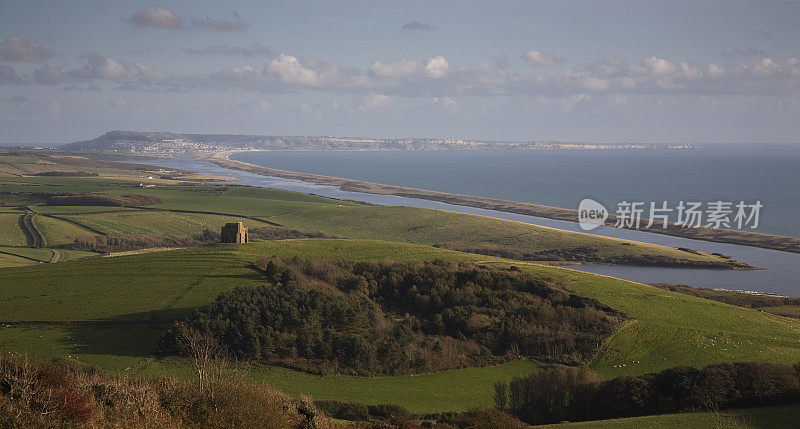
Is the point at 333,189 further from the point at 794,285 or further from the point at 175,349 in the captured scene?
the point at 175,349

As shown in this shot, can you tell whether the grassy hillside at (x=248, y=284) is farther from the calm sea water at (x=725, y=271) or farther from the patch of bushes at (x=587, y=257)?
the patch of bushes at (x=587, y=257)

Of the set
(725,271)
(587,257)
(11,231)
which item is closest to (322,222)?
(11,231)

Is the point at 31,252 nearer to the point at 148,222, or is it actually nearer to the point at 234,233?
the point at 148,222

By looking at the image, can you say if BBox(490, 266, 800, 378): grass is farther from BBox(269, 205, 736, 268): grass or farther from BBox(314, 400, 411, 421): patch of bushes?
BBox(269, 205, 736, 268): grass

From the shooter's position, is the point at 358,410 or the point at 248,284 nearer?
the point at 358,410

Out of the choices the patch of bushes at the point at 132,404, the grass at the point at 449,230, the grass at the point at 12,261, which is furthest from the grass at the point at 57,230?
the patch of bushes at the point at 132,404
